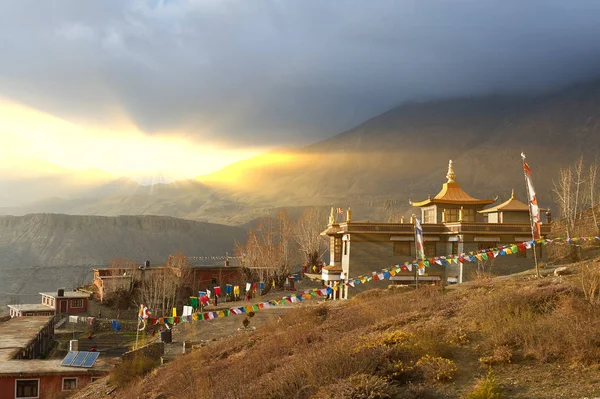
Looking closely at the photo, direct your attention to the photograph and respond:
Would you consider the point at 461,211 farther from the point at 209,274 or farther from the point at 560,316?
the point at 209,274

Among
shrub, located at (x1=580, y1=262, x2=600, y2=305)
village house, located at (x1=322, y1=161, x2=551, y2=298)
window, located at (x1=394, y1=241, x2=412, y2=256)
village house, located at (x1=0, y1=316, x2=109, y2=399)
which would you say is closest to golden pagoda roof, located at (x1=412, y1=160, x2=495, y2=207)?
village house, located at (x1=322, y1=161, x2=551, y2=298)

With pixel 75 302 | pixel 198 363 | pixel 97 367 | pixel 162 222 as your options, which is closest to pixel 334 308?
pixel 198 363

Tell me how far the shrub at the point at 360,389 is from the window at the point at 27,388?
2102 cm

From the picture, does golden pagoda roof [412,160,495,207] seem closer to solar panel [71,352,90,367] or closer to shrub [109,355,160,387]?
shrub [109,355,160,387]

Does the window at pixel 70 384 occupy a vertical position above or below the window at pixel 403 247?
below

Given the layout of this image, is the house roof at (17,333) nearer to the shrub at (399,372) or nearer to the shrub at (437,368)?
the shrub at (399,372)

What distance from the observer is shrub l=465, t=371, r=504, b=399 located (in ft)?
39.9

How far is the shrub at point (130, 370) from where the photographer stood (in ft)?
87.8

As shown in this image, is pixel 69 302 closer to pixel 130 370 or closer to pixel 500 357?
pixel 130 370

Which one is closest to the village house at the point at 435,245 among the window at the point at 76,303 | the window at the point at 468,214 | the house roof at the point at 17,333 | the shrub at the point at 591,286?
the window at the point at 468,214

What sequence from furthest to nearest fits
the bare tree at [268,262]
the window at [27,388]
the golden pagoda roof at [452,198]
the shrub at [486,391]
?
the bare tree at [268,262]
the golden pagoda roof at [452,198]
the window at [27,388]
the shrub at [486,391]

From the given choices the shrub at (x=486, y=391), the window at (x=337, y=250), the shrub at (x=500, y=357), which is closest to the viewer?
the shrub at (x=486, y=391)

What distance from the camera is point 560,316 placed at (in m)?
16.0

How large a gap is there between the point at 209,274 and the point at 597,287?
5903cm
